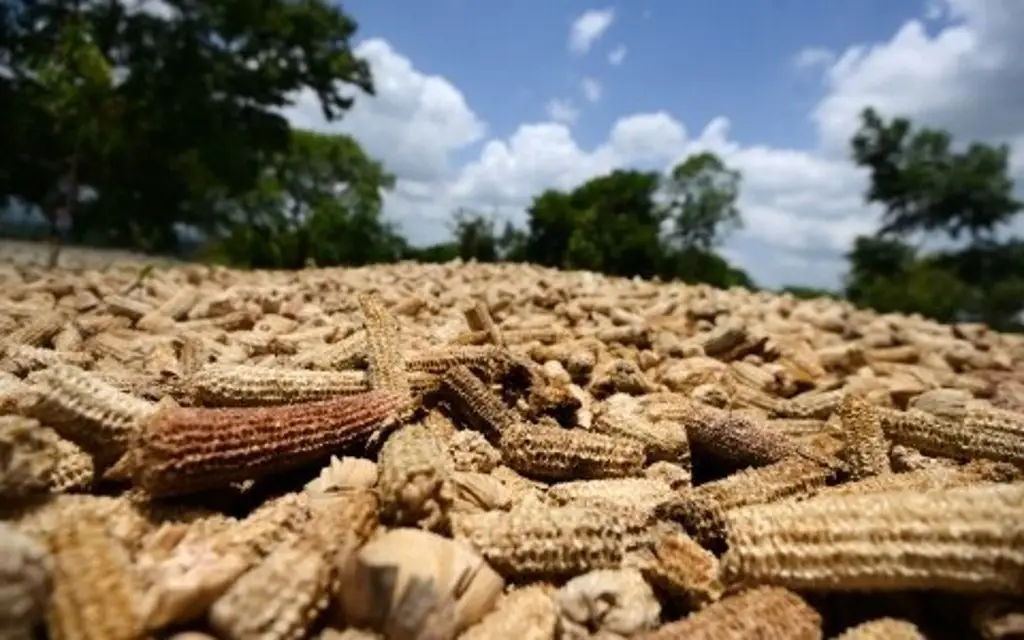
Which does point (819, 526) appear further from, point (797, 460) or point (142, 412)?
point (142, 412)

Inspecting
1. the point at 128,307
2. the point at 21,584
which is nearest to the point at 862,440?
the point at 21,584

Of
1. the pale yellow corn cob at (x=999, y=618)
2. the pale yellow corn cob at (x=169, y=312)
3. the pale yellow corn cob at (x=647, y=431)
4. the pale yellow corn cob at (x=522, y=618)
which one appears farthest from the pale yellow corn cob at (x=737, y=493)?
the pale yellow corn cob at (x=169, y=312)

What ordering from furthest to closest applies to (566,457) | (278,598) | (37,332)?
1. (37,332)
2. (566,457)
3. (278,598)

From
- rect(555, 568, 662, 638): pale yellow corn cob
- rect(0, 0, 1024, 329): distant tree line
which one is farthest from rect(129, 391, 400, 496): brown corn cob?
rect(0, 0, 1024, 329): distant tree line

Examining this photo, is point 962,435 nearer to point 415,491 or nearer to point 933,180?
point 415,491

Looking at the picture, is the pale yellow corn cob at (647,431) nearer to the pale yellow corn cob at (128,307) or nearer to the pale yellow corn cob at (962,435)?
the pale yellow corn cob at (962,435)
